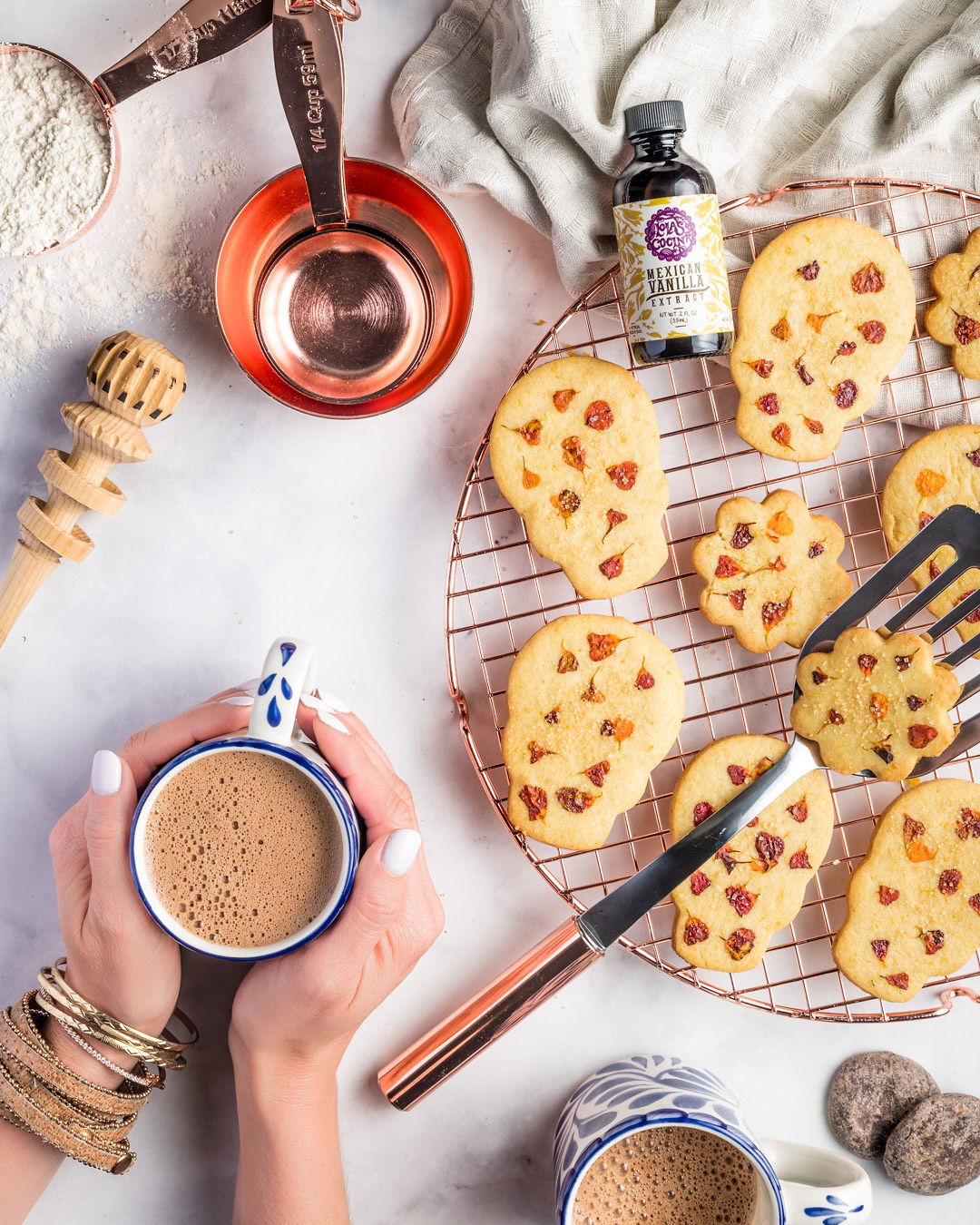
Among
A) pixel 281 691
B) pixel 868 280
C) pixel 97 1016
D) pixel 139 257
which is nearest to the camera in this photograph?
pixel 281 691

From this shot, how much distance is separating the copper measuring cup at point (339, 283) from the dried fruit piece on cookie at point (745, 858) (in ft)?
2.85

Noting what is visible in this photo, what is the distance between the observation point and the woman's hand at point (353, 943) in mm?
1324

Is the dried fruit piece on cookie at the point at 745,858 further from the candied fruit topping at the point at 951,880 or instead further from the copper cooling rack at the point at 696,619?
the candied fruit topping at the point at 951,880

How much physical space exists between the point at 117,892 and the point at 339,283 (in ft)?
3.66

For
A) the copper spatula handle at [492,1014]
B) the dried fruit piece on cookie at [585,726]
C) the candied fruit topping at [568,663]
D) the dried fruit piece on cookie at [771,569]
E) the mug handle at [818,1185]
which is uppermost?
the dried fruit piece on cookie at [771,569]

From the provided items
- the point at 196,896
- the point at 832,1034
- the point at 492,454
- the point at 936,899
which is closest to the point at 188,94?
the point at 492,454

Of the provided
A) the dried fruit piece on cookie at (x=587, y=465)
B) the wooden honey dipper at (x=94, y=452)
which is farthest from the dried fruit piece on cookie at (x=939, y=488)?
the wooden honey dipper at (x=94, y=452)

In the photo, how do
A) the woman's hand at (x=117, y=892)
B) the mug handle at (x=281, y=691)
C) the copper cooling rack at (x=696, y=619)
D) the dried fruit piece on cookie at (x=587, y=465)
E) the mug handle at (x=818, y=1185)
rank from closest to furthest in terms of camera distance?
1. the mug handle at (x=281, y=691)
2. the woman's hand at (x=117, y=892)
3. the mug handle at (x=818, y=1185)
4. the dried fruit piece on cookie at (x=587, y=465)
5. the copper cooling rack at (x=696, y=619)

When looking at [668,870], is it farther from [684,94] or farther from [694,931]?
[684,94]

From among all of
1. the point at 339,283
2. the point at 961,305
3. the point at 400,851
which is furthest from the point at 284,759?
the point at 961,305

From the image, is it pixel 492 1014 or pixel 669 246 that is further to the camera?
pixel 492 1014

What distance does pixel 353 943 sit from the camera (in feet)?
4.42

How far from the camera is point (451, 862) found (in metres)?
1.74

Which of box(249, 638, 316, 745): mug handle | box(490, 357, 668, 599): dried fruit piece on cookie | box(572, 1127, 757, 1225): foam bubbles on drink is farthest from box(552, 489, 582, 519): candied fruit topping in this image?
box(572, 1127, 757, 1225): foam bubbles on drink
